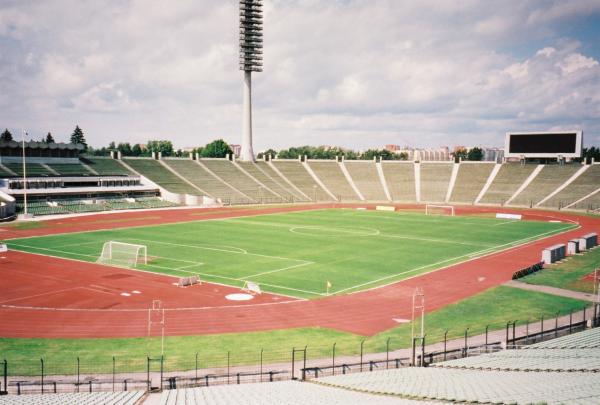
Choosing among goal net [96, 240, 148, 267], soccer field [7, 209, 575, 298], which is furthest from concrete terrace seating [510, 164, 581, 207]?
goal net [96, 240, 148, 267]

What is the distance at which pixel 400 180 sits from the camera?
5369 inches

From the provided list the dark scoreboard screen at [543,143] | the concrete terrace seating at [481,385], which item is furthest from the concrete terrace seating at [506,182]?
the concrete terrace seating at [481,385]

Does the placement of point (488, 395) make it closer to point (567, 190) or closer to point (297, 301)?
point (297, 301)

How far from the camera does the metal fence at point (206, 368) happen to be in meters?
23.0

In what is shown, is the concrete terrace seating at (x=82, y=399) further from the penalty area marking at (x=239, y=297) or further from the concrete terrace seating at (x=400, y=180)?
the concrete terrace seating at (x=400, y=180)

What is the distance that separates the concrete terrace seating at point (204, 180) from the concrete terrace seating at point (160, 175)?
9.35 feet

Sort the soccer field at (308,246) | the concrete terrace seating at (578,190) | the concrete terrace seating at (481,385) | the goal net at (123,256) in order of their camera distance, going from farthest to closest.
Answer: the concrete terrace seating at (578,190) < the goal net at (123,256) < the soccer field at (308,246) < the concrete terrace seating at (481,385)

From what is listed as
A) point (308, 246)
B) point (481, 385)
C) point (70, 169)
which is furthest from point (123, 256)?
point (70, 169)

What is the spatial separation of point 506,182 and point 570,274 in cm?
8297

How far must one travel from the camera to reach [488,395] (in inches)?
651

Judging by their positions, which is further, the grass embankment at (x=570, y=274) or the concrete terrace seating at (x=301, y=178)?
the concrete terrace seating at (x=301, y=178)

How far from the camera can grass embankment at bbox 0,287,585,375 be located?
2595 cm

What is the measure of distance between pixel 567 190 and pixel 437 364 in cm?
10350

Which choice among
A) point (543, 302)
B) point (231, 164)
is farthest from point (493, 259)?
point (231, 164)
